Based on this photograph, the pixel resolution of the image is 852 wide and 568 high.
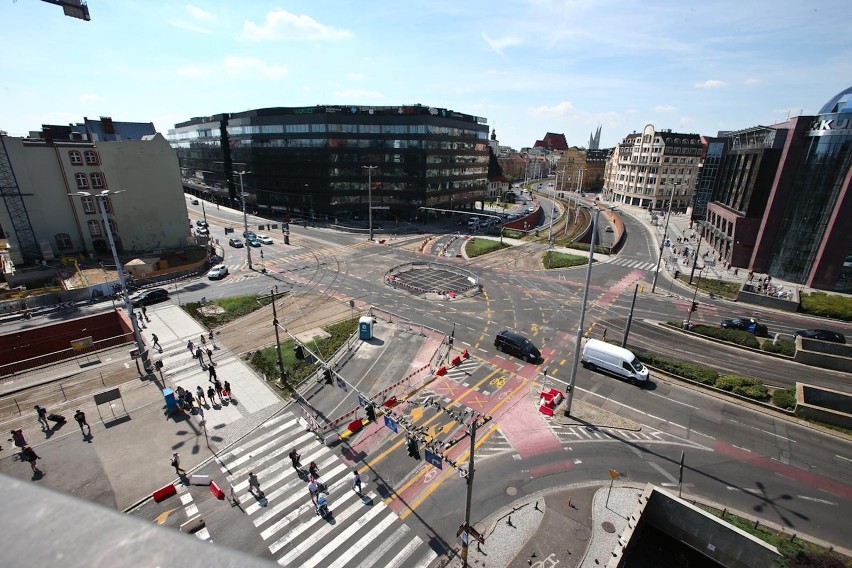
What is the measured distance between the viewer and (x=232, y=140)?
337 feet

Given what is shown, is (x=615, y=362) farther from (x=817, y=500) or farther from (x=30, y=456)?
(x=30, y=456)

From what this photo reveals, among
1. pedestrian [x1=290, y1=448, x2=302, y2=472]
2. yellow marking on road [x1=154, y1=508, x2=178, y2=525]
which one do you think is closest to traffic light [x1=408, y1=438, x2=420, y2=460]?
pedestrian [x1=290, y1=448, x2=302, y2=472]

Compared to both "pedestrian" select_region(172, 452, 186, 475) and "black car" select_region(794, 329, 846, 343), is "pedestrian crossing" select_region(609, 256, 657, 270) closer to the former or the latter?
"black car" select_region(794, 329, 846, 343)

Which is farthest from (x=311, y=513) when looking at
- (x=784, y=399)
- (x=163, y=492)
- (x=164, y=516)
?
(x=784, y=399)

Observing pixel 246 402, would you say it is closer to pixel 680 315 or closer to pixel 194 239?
pixel 680 315

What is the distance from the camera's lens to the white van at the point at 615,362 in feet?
109

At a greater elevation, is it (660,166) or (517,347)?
(660,166)

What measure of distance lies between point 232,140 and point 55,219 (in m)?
51.4

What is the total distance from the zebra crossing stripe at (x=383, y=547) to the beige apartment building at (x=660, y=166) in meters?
128

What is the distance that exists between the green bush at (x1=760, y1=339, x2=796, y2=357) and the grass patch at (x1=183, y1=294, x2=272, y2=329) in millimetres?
50408

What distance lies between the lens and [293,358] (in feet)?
115

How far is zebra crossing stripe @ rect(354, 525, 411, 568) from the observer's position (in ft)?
63.0

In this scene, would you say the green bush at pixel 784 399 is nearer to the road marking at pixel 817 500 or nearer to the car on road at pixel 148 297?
the road marking at pixel 817 500

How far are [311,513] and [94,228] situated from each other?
62.4 metres
